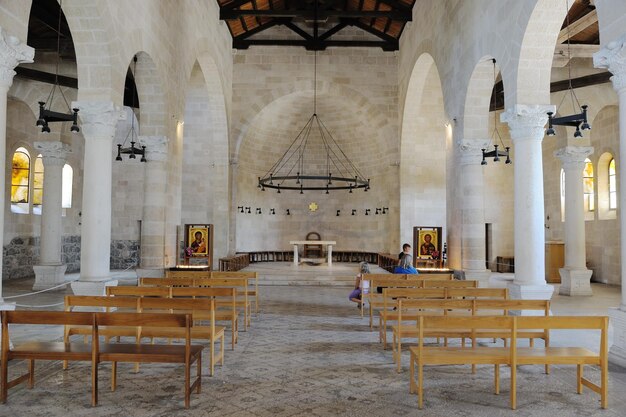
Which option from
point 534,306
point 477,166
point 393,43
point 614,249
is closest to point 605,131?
point 614,249

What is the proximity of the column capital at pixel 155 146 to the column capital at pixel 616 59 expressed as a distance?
27.2 feet

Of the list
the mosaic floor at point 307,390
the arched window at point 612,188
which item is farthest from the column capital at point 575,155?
the mosaic floor at point 307,390

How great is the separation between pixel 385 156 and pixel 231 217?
20.3 ft

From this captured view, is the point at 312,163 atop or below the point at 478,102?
atop

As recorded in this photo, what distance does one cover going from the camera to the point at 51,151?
13039 millimetres

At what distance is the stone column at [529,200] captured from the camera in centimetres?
807

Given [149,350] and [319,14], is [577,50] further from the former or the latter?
[149,350]

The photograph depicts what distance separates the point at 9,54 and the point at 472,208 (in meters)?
8.78

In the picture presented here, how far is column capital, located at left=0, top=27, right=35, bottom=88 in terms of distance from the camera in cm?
543

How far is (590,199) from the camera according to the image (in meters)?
15.6

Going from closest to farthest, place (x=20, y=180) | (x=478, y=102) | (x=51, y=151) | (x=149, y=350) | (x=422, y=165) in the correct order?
(x=149, y=350), (x=478, y=102), (x=51, y=151), (x=20, y=180), (x=422, y=165)

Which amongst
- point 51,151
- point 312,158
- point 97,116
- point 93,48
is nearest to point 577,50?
point 312,158

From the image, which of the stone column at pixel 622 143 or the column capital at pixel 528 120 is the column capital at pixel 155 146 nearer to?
the column capital at pixel 528 120

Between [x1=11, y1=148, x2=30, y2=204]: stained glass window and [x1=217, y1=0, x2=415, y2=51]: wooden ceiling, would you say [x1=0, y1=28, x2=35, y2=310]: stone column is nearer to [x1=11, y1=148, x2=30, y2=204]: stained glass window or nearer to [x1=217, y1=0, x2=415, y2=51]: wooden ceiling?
[x1=11, y1=148, x2=30, y2=204]: stained glass window
